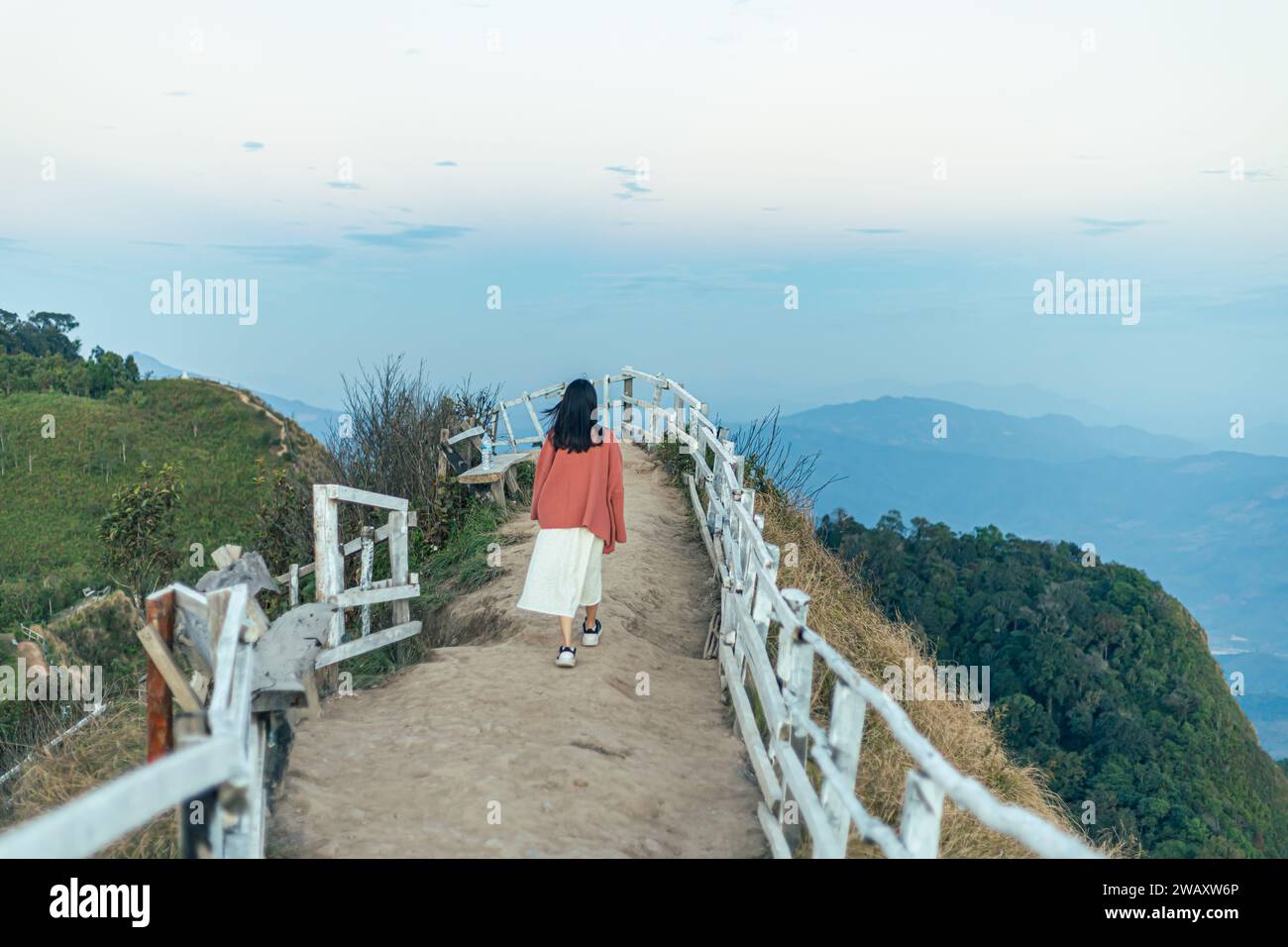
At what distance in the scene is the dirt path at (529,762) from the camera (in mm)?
5008

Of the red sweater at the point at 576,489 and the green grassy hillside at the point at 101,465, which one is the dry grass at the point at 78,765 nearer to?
the red sweater at the point at 576,489

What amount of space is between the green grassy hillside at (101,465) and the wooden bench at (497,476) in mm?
25950

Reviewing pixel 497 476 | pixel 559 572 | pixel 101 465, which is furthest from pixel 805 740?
pixel 101 465

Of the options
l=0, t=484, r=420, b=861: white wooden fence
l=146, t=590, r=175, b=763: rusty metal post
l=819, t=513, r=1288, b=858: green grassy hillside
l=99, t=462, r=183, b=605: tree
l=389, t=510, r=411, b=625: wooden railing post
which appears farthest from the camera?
l=819, t=513, r=1288, b=858: green grassy hillside

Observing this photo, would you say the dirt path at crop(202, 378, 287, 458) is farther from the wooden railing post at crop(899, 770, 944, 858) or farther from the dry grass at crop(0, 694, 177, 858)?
the wooden railing post at crop(899, 770, 944, 858)

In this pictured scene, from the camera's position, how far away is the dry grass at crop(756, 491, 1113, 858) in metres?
5.95

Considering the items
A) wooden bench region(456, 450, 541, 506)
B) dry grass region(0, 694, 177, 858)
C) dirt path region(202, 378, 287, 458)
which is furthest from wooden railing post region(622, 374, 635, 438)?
dirt path region(202, 378, 287, 458)

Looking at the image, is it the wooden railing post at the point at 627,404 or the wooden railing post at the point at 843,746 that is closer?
the wooden railing post at the point at 843,746

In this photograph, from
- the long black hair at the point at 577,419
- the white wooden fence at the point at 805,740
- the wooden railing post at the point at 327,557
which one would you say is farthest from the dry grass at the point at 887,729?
the wooden railing post at the point at 327,557

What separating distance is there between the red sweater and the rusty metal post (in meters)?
3.44

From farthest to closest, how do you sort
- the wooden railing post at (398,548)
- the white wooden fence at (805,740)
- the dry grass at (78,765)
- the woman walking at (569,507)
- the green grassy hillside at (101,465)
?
the green grassy hillside at (101,465)
the wooden railing post at (398,548)
the woman walking at (569,507)
the dry grass at (78,765)
the white wooden fence at (805,740)

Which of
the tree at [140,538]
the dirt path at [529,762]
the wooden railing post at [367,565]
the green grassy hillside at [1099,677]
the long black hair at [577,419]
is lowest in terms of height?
the green grassy hillside at [1099,677]

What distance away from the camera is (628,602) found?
9.78 meters
